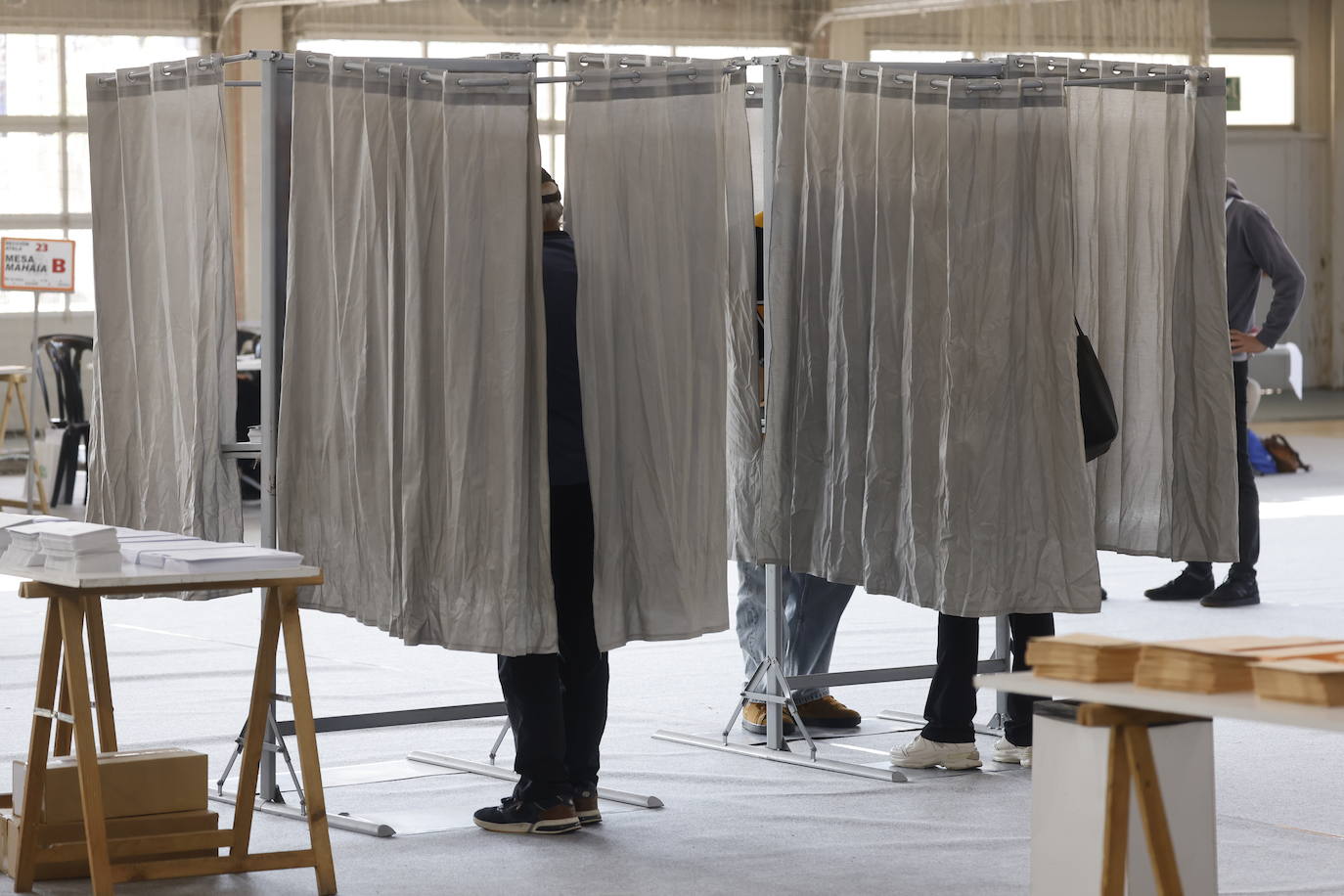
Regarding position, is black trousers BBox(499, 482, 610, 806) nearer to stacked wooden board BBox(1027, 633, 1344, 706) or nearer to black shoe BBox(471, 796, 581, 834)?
black shoe BBox(471, 796, 581, 834)

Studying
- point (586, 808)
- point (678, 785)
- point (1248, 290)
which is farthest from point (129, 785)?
point (1248, 290)

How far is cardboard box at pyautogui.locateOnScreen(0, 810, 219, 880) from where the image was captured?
3.37m

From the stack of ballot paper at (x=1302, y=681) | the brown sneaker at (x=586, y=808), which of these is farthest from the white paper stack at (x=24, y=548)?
the stack of ballot paper at (x=1302, y=681)

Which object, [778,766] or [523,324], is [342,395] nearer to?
[523,324]

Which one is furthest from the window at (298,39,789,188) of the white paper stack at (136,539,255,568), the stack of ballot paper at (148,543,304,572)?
the stack of ballot paper at (148,543,304,572)

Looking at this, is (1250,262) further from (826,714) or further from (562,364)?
(562,364)

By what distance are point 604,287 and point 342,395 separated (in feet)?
1.86

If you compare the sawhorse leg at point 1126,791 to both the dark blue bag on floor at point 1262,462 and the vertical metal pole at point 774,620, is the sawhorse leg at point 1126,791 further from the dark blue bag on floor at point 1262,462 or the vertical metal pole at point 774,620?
the dark blue bag on floor at point 1262,462

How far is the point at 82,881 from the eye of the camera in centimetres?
338

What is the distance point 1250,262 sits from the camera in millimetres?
6391

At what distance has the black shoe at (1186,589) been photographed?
22.6 feet

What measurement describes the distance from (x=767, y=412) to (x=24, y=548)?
1611 millimetres

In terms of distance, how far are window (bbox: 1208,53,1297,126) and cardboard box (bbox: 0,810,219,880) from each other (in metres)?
15.5

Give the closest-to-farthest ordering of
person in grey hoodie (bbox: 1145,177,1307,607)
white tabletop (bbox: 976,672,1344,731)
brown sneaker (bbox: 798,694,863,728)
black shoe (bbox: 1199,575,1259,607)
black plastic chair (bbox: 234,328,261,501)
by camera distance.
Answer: white tabletop (bbox: 976,672,1344,731) < brown sneaker (bbox: 798,694,863,728) < person in grey hoodie (bbox: 1145,177,1307,607) < black shoe (bbox: 1199,575,1259,607) < black plastic chair (bbox: 234,328,261,501)
